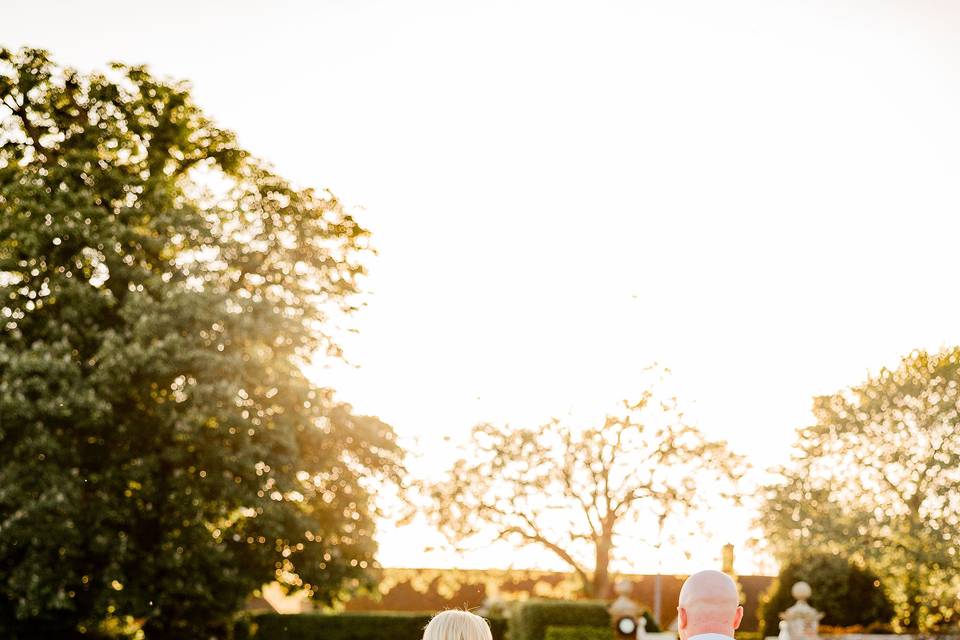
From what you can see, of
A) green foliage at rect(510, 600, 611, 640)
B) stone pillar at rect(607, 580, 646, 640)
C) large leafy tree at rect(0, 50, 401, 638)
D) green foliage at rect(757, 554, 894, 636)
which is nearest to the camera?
large leafy tree at rect(0, 50, 401, 638)

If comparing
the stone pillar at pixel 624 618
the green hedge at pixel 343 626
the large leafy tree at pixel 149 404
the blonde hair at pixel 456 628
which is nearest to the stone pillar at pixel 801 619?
the stone pillar at pixel 624 618

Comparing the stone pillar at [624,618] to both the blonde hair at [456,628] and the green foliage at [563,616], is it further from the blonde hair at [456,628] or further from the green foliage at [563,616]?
the blonde hair at [456,628]

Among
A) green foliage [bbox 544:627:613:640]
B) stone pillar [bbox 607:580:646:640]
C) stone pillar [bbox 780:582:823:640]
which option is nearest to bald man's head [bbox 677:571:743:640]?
green foliage [bbox 544:627:613:640]

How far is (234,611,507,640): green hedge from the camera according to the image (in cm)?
3391

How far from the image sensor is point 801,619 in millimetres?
33938

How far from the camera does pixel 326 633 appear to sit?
34.2 m

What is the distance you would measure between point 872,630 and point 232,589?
27292mm

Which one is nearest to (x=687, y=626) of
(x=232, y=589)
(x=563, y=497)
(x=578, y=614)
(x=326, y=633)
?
(x=232, y=589)

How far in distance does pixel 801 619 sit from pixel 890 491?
12107mm

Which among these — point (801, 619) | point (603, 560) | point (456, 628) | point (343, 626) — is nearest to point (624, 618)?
point (801, 619)

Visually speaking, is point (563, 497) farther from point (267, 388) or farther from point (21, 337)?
point (21, 337)

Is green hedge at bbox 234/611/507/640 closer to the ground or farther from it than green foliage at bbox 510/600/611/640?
closer to the ground

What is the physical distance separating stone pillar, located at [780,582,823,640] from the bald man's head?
30.4m

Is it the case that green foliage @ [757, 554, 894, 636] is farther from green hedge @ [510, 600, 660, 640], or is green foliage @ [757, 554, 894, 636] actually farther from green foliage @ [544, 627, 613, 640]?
green foliage @ [544, 627, 613, 640]
